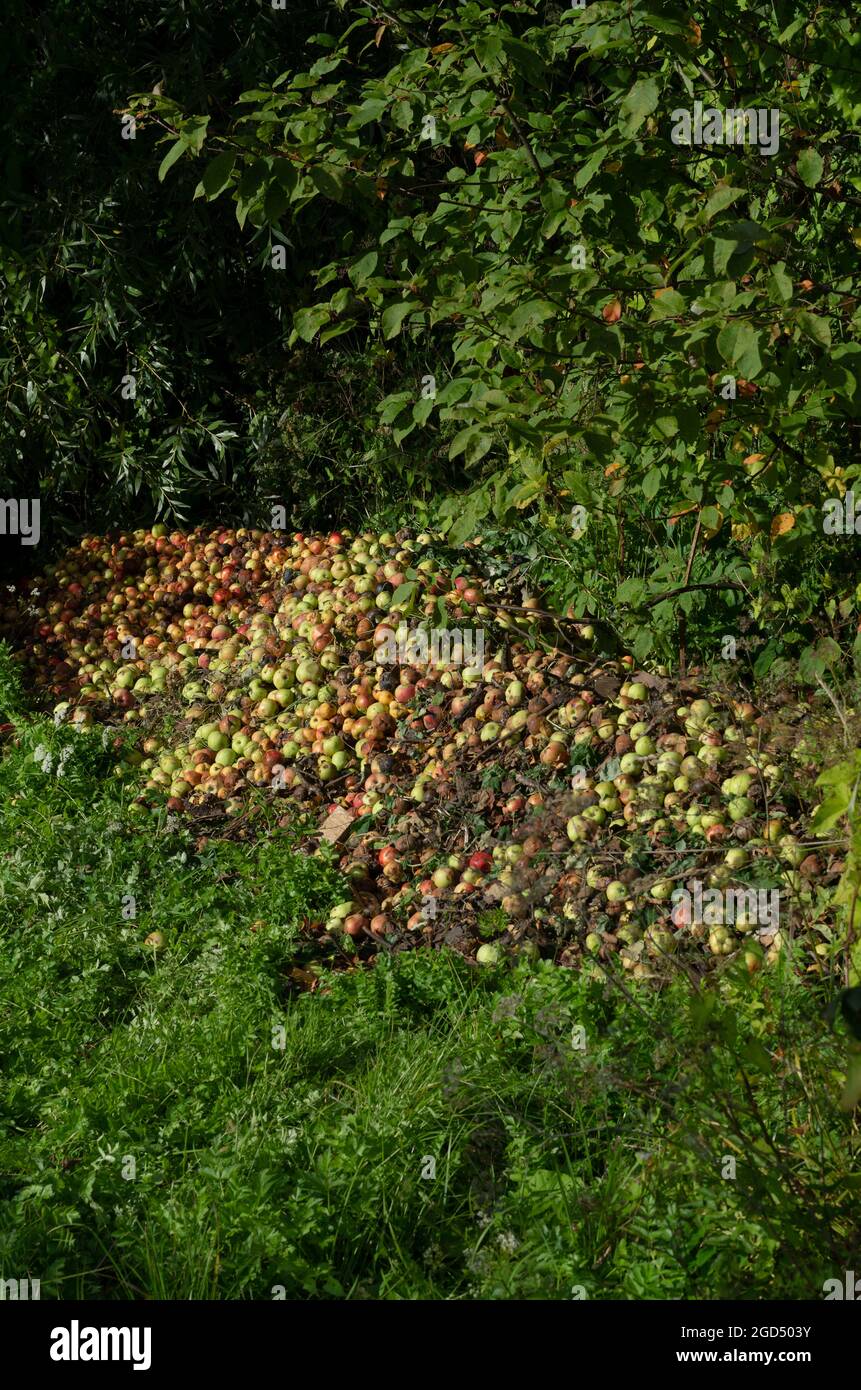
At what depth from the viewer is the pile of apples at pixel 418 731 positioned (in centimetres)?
328

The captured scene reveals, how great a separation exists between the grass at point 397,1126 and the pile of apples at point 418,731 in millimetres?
377

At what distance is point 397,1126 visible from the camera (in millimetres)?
2465

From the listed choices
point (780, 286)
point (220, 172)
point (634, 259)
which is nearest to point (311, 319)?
point (220, 172)

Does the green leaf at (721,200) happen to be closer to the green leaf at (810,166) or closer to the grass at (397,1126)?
the green leaf at (810,166)

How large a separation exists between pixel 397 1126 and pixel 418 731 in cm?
190

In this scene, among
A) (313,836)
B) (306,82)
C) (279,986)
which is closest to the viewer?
(306,82)

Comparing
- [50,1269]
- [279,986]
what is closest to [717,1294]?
[50,1269]

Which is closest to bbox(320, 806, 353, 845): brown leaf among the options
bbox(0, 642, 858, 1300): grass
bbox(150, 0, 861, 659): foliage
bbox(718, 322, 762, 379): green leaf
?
bbox(0, 642, 858, 1300): grass

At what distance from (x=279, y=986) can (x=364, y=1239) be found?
92 centimetres

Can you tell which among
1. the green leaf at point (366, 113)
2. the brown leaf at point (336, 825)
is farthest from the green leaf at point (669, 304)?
the brown leaf at point (336, 825)

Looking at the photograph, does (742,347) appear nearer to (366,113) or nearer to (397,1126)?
(366,113)

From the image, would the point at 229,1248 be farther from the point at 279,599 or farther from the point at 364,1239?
the point at 279,599

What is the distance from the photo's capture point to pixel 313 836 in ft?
13.0

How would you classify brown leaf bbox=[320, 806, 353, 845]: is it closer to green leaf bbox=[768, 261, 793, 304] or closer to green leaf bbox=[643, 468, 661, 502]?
green leaf bbox=[643, 468, 661, 502]
